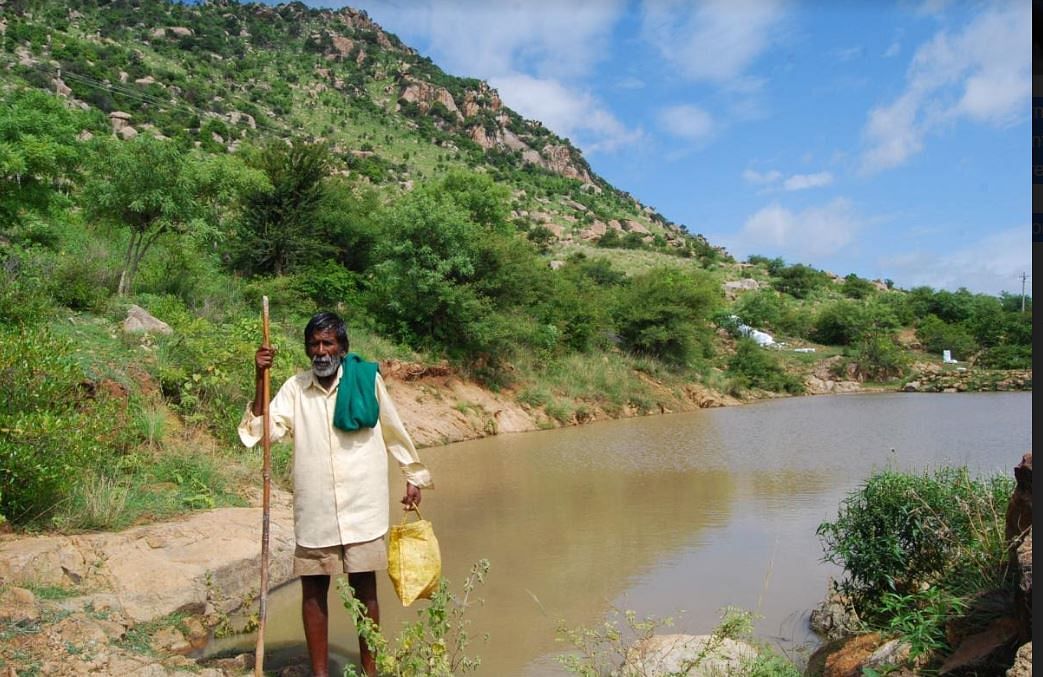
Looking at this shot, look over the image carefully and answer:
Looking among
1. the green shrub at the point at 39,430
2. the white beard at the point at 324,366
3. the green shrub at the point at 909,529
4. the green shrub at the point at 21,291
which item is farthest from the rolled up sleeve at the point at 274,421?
the green shrub at the point at 21,291

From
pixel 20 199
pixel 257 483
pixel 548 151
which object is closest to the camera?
pixel 257 483

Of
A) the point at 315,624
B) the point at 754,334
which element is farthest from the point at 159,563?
the point at 754,334

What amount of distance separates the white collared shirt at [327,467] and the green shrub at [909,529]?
115 inches

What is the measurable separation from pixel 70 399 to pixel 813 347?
127 feet

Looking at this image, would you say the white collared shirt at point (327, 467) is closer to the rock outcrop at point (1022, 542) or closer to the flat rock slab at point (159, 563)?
the flat rock slab at point (159, 563)

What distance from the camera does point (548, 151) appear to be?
84.2m

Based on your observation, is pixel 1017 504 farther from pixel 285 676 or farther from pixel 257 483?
pixel 257 483

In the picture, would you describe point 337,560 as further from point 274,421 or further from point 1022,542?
point 1022,542

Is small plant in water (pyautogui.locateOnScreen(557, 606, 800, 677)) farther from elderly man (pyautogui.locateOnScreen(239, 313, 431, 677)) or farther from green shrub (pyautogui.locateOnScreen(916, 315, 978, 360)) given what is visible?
green shrub (pyautogui.locateOnScreen(916, 315, 978, 360))

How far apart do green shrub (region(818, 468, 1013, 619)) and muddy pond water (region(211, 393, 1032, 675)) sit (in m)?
0.35

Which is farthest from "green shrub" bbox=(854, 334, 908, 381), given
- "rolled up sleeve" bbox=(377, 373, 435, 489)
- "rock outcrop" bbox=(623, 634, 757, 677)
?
"rolled up sleeve" bbox=(377, 373, 435, 489)

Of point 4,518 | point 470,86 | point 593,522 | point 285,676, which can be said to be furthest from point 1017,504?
point 470,86

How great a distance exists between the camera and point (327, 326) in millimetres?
3434

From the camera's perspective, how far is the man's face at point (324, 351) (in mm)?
3402
